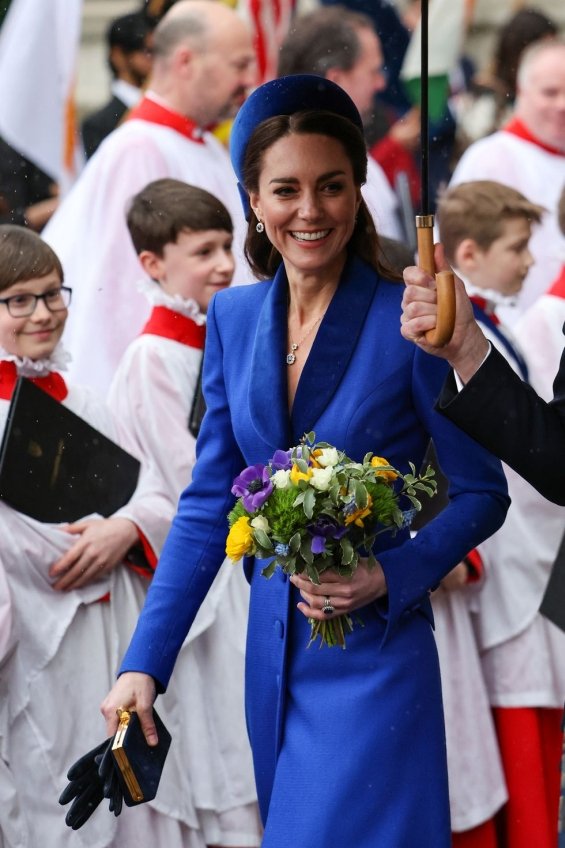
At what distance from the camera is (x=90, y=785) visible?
3707mm

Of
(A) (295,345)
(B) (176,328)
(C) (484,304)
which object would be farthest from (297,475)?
(C) (484,304)

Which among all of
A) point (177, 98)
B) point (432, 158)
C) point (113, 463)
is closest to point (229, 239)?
point (113, 463)

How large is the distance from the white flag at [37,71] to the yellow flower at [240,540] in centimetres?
422

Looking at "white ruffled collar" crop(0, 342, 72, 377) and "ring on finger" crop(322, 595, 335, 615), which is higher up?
"white ruffled collar" crop(0, 342, 72, 377)

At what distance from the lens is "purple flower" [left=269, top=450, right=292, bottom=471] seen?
3472 millimetres

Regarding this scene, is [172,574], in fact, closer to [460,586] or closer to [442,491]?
[442,491]

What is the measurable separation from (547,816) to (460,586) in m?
0.78

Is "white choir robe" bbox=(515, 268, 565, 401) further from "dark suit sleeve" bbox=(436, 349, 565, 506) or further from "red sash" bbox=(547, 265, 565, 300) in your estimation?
"dark suit sleeve" bbox=(436, 349, 565, 506)

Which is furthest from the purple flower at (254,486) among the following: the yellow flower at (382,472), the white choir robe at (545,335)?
the white choir robe at (545,335)

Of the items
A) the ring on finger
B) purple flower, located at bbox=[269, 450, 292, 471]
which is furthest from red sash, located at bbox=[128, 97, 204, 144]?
the ring on finger

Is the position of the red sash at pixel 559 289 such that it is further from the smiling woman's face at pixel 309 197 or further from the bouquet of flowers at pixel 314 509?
the bouquet of flowers at pixel 314 509

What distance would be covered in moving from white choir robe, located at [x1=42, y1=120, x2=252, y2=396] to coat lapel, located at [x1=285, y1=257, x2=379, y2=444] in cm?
254

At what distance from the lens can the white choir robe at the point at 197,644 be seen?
515 cm

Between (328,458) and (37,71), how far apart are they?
169 inches
